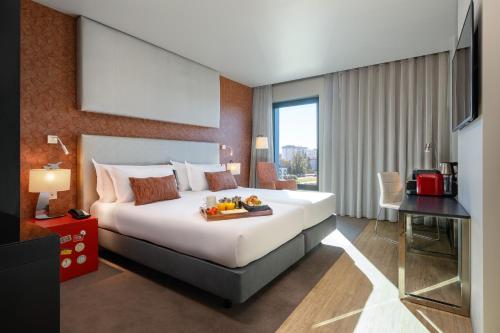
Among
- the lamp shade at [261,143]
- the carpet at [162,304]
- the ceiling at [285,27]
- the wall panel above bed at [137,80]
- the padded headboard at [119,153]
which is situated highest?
the ceiling at [285,27]

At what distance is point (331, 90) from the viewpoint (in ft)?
16.1

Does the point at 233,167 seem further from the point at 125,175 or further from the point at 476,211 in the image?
the point at 476,211

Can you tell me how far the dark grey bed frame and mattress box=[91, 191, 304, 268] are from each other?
1.9 inches

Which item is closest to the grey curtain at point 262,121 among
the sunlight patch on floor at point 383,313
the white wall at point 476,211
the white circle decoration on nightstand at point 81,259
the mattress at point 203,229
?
the mattress at point 203,229

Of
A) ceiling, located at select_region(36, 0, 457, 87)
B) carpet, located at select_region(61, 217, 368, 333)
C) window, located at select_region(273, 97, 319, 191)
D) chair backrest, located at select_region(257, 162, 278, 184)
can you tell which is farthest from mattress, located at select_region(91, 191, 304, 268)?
window, located at select_region(273, 97, 319, 191)

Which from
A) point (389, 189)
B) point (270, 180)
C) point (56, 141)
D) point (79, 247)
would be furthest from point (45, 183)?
point (389, 189)

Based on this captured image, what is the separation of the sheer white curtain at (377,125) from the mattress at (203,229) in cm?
249

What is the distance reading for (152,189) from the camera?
9.70ft

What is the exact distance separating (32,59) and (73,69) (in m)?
0.38

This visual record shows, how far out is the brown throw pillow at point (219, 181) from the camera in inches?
153

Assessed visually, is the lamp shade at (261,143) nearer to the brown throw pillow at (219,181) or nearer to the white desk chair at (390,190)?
the brown throw pillow at (219,181)

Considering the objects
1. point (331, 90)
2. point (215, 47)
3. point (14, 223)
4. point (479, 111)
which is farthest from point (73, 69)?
point (331, 90)

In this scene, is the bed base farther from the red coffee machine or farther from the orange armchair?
the orange armchair

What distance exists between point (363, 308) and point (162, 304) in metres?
1.52
